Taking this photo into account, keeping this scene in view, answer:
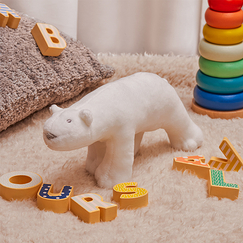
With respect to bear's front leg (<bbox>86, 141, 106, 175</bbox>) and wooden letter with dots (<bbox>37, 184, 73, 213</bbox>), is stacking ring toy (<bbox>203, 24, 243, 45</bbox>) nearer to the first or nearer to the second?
bear's front leg (<bbox>86, 141, 106, 175</bbox>)

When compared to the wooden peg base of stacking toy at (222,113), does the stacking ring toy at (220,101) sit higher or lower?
higher

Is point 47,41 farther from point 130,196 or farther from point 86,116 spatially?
point 130,196

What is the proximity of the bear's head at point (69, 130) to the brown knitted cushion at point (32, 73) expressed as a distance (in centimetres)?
35

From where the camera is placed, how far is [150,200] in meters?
0.83

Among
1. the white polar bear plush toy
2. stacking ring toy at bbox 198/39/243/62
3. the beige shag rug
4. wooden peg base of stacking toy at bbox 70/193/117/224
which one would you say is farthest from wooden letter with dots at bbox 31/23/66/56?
wooden peg base of stacking toy at bbox 70/193/117/224

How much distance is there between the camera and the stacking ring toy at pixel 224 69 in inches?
51.0

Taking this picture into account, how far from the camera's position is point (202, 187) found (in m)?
0.88

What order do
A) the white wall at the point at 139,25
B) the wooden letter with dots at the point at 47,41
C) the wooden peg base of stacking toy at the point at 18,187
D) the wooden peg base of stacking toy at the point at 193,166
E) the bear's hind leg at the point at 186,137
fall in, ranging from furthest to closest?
the white wall at the point at 139,25
the wooden letter with dots at the point at 47,41
the bear's hind leg at the point at 186,137
the wooden peg base of stacking toy at the point at 193,166
the wooden peg base of stacking toy at the point at 18,187

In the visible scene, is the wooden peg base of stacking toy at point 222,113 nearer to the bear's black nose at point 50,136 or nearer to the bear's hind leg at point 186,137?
the bear's hind leg at point 186,137

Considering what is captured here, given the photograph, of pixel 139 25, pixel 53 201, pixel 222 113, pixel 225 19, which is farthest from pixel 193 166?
→ pixel 139 25

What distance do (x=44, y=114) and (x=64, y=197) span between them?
56 cm

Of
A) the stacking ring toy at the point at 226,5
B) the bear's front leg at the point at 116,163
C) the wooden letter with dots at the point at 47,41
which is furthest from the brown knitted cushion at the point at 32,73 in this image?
the stacking ring toy at the point at 226,5

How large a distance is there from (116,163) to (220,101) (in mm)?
619

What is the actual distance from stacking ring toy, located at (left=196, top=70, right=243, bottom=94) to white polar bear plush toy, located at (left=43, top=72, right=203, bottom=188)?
342 millimetres
